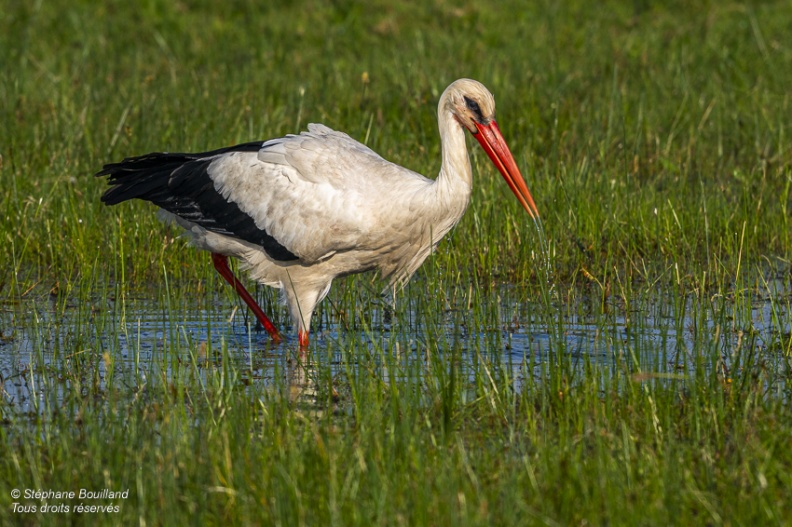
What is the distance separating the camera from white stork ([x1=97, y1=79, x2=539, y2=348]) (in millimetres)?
5559

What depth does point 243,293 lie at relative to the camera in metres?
6.28

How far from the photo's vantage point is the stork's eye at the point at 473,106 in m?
5.55

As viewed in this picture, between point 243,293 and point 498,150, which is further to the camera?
point 243,293

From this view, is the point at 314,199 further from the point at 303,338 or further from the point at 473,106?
the point at 473,106

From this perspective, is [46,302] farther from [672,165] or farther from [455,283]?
[672,165]

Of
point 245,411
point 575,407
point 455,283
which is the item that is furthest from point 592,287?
point 245,411

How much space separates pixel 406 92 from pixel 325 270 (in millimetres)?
3573

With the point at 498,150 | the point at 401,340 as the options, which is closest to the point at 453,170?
the point at 498,150

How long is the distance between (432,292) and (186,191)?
1419 millimetres

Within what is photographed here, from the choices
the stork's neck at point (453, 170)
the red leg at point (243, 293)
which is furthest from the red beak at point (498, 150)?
the red leg at point (243, 293)

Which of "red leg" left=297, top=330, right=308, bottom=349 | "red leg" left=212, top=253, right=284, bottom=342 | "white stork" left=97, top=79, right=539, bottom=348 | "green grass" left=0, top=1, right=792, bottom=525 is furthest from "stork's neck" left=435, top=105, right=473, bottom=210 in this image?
"red leg" left=212, top=253, right=284, bottom=342

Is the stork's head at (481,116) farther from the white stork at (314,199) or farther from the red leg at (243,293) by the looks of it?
the red leg at (243,293)

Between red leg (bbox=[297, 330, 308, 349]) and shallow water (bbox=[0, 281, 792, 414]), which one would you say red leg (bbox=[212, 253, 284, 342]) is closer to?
shallow water (bbox=[0, 281, 792, 414])

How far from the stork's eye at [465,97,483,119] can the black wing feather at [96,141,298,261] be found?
1145mm
